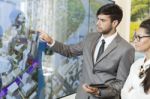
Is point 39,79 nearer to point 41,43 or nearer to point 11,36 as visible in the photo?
point 41,43

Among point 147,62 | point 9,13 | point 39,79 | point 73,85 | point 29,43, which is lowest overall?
point 73,85

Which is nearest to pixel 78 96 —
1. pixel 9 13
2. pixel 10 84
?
pixel 10 84

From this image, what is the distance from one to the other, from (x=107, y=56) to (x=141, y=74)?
363 millimetres

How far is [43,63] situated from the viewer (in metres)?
2.32

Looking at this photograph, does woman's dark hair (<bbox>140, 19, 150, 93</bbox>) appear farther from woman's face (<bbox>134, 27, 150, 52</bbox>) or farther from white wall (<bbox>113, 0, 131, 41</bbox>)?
white wall (<bbox>113, 0, 131, 41</bbox>)

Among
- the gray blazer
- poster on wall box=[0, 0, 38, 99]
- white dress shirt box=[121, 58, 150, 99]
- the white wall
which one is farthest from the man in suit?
the white wall

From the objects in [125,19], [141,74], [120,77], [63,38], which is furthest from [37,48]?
[125,19]

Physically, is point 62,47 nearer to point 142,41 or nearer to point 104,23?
point 104,23

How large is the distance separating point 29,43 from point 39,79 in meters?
0.32

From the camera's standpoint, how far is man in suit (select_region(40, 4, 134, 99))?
2312 millimetres

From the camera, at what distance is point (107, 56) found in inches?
93.3

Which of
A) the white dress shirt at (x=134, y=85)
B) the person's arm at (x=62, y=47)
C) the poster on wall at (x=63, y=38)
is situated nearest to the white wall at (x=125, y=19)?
the poster on wall at (x=63, y=38)

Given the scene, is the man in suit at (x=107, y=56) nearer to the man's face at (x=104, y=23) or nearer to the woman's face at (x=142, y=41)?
the man's face at (x=104, y=23)

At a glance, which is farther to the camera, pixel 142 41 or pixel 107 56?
pixel 107 56
